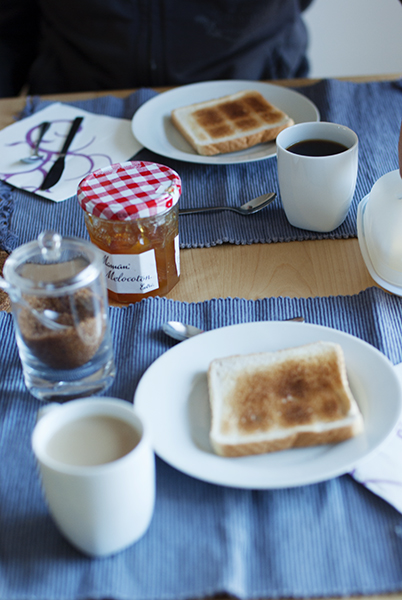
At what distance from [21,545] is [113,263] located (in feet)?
1.32

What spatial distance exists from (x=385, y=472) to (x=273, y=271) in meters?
0.42

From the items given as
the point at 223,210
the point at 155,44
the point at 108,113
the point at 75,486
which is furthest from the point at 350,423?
the point at 155,44

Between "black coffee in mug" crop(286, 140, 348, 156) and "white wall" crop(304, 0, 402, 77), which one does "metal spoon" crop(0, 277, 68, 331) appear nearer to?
"black coffee in mug" crop(286, 140, 348, 156)

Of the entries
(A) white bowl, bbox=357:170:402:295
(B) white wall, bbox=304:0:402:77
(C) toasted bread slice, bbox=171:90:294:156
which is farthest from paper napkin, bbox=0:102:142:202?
(B) white wall, bbox=304:0:402:77

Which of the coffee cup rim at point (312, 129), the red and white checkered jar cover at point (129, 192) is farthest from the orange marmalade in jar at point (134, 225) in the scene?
the coffee cup rim at point (312, 129)

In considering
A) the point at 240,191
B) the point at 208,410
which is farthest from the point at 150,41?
the point at 208,410

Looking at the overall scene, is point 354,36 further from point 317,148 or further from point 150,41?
point 317,148

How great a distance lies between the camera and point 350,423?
59 cm

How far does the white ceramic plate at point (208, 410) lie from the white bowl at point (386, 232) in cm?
21

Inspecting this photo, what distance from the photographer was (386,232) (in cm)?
86

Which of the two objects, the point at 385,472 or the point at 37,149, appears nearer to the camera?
the point at 385,472

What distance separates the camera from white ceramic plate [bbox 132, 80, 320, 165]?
47.4 inches

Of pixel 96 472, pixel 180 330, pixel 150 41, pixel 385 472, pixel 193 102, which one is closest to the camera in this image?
pixel 96 472

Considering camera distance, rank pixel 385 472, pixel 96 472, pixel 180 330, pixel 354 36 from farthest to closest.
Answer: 1. pixel 354 36
2. pixel 180 330
3. pixel 385 472
4. pixel 96 472
